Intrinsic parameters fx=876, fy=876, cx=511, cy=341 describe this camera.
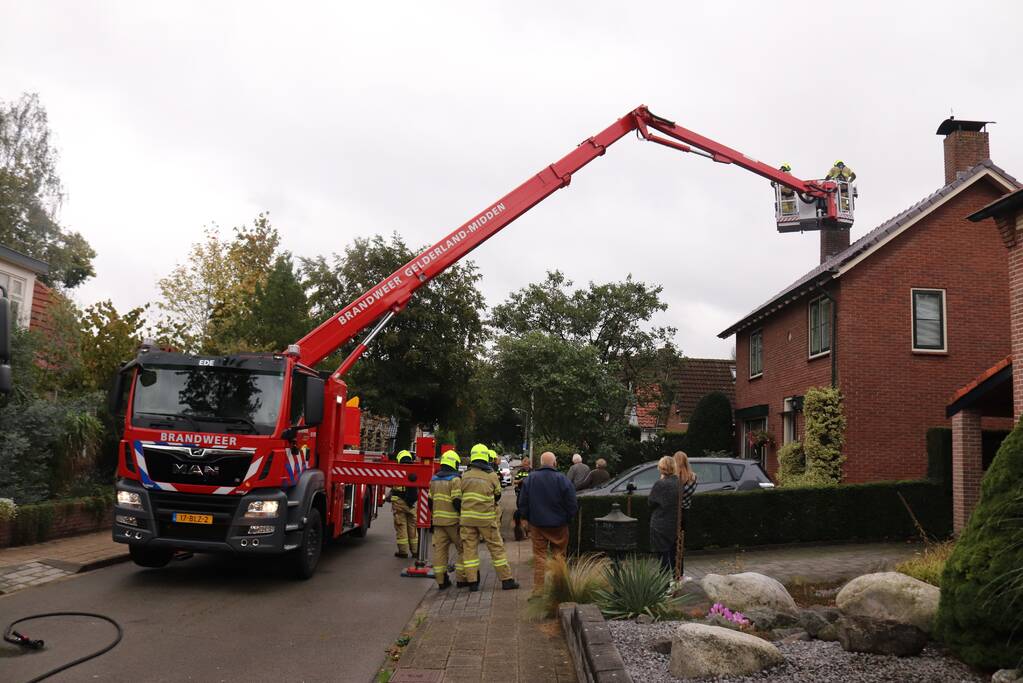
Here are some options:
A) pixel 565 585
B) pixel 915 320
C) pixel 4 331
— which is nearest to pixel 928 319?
pixel 915 320

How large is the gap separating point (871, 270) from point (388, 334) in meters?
18.7

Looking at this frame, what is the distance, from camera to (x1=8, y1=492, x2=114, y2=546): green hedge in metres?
12.3

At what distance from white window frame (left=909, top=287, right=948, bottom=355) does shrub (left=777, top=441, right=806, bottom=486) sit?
324 cm

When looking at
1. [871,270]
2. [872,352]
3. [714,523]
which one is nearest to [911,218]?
[871,270]

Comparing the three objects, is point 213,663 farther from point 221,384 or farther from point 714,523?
point 714,523

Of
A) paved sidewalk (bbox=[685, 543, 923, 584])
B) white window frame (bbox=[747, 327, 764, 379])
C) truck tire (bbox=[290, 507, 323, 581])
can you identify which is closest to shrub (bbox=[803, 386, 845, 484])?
paved sidewalk (bbox=[685, 543, 923, 584])

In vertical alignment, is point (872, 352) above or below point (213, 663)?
above

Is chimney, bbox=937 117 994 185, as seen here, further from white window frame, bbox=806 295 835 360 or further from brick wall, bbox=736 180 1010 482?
white window frame, bbox=806 295 835 360

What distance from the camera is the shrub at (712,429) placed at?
26656mm

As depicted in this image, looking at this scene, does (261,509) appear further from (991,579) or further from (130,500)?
(991,579)

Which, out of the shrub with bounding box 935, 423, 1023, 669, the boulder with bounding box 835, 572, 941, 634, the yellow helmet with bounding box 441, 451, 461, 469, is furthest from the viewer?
the yellow helmet with bounding box 441, 451, 461, 469

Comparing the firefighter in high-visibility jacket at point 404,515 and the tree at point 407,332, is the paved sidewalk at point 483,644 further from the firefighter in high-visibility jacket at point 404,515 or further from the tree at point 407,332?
the tree at point 407,332

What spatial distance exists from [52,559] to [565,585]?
23.7 feet

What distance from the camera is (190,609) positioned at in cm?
906
